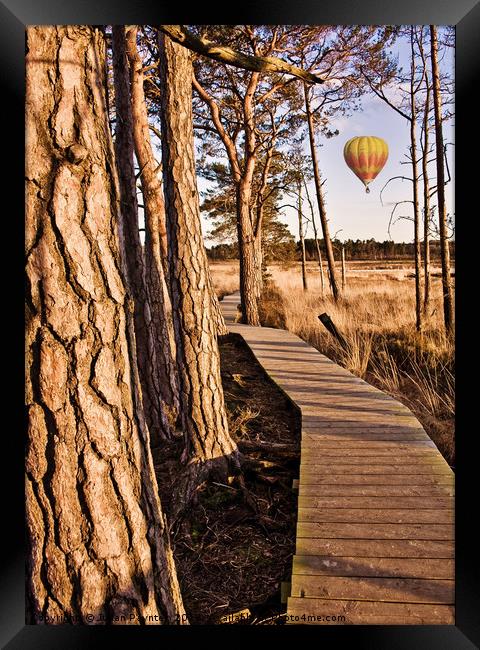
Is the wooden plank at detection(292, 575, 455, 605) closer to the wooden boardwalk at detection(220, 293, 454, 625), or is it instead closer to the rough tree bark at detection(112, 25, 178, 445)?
the wooden boardwalk at detection(220, 293, 454, 625)

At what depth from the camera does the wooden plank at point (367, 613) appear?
1.75 metres

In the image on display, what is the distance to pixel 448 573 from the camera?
1929 mm

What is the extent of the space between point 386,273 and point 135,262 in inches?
869

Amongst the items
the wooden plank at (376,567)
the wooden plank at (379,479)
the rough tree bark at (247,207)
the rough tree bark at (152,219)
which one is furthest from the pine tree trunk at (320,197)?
the wooden plank at (376,567)

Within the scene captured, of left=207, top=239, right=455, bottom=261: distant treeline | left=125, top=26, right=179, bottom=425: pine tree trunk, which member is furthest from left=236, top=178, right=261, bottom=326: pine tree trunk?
left=207, top=239, right=455, bottom=261: distant treeline

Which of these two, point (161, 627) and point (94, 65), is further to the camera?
point (161, 627)

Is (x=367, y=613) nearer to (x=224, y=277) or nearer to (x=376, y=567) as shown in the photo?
(x=376, y=567)

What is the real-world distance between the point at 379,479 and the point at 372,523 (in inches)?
17.8

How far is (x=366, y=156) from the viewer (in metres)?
12.1

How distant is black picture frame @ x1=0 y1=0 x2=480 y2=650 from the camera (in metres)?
1.51

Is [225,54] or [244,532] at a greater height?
[225,54]
